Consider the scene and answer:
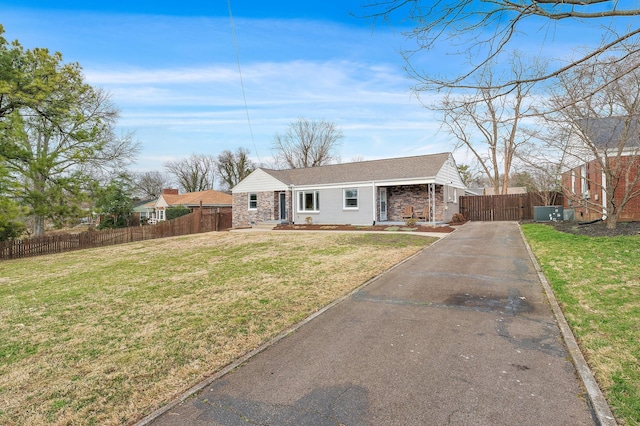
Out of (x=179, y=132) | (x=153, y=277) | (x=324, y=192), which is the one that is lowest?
(x=153, y=277)

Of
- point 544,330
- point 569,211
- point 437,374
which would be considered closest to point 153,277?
point 437,374

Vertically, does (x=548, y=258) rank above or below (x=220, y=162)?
below

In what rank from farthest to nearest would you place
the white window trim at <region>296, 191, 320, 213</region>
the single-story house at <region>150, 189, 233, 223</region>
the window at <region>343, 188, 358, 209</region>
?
the single-story house at <region>150, 189, 233, 223</region> → the white window trim at <region>296, 191, 320, 213</region> → the window at <region>343, 188, 358, 209</region>

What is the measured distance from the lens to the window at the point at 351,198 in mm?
20656

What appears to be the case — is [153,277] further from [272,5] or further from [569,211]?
[569,211]

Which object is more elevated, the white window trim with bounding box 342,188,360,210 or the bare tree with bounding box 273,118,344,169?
the bare tree with bounding box 273,118,344,169

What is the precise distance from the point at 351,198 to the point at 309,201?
11.0ft

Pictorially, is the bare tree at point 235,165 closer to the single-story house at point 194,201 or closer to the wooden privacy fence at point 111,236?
the single-story house at point 194,201

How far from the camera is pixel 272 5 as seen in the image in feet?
Result: 27.1

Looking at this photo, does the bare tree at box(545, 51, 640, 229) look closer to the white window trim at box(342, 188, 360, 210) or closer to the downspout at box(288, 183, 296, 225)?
the white window trim at box(342, 188, 360, 210)

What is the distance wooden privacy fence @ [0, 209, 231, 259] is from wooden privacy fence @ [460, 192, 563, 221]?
736 inches

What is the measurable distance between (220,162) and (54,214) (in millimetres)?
38727

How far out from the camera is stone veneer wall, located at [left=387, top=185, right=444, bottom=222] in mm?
20328

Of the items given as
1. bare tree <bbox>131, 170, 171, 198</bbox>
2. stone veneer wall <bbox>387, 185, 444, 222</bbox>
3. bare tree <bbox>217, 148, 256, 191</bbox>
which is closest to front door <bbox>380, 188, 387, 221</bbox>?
stone veneer wall <bbox>387, 185, 444, 222</bbox>
